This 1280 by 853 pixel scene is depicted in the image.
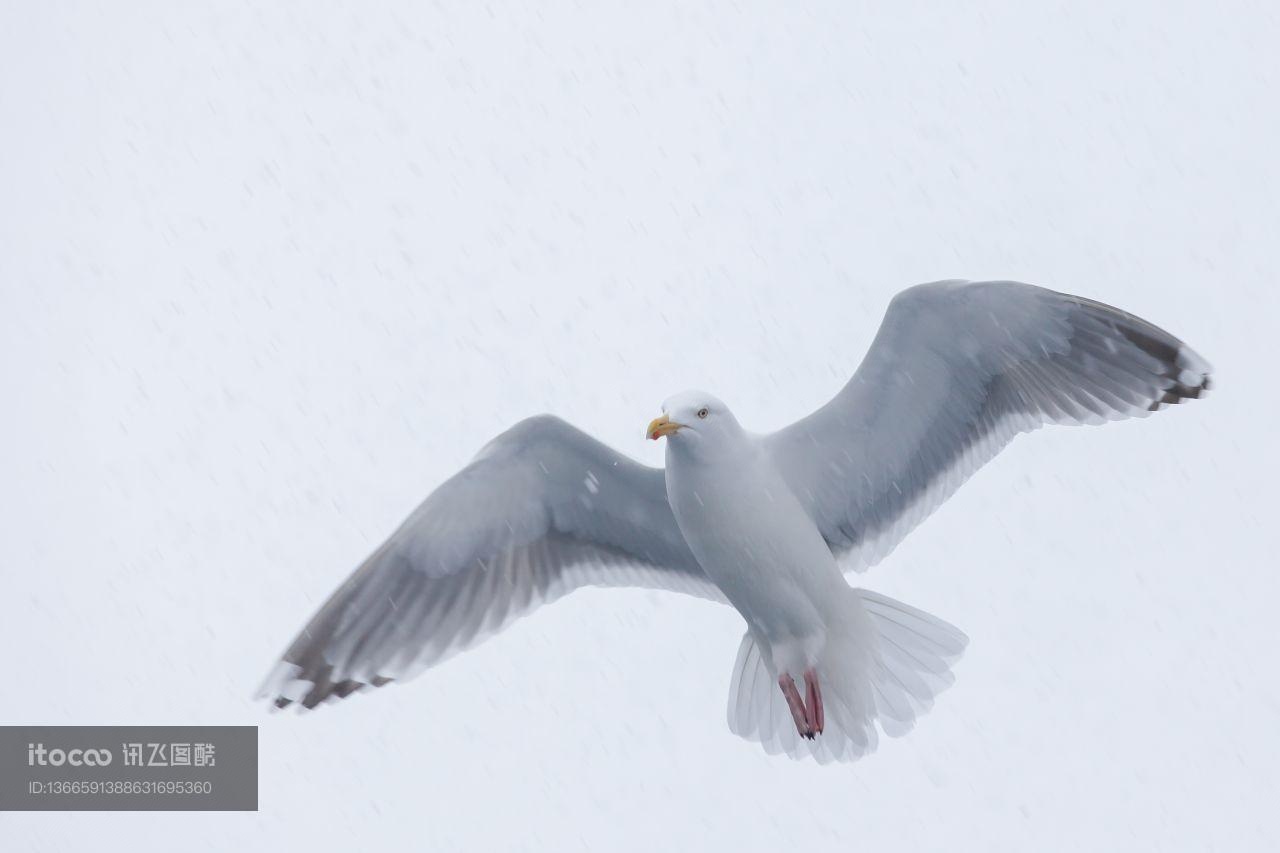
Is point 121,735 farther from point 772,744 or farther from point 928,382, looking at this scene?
point 928,382

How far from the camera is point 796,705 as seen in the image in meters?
6.09

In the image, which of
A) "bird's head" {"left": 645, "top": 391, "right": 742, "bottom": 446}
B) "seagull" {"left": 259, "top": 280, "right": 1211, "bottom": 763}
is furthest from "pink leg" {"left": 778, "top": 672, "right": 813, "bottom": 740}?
"bird's head" {"left": 645, "top": 391, "right": 742, "bottom": 446}

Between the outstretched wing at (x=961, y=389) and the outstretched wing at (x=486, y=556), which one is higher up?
the outstretched wing at (x=961, y=389)

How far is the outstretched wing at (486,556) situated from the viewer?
6.18 m

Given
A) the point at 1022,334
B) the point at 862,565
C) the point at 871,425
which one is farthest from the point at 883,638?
the point at 1022,334

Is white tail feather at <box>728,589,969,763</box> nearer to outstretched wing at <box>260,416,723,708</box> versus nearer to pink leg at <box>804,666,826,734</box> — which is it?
pink leg at <box>804,666,826,734</box>

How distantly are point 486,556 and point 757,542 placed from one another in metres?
1.05

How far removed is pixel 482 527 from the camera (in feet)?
20.7

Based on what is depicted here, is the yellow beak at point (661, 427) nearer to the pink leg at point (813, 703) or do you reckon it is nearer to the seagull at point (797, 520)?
the seagull at point (797, 520)

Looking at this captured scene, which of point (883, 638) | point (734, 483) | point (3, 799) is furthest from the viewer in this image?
point (3, 799)

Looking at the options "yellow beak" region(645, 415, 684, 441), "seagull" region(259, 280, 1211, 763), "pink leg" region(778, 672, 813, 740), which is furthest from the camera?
"pink leg" region(778, 672, 813, 740)

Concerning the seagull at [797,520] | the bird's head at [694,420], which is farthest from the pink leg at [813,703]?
the bird's head at [694,420]

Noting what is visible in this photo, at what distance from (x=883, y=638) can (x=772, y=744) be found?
57 cm

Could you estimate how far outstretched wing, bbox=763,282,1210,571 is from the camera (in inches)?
236
